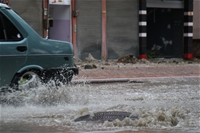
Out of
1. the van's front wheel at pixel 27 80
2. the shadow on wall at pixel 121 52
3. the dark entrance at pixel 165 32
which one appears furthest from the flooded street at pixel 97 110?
the dark entrance at pixel 165 32

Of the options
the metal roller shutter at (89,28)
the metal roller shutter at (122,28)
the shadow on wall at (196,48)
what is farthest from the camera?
the shadow on wall at (196,48)

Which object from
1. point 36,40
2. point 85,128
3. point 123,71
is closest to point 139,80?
point 123,71

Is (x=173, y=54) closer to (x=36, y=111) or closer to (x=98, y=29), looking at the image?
(x=98, y=29)

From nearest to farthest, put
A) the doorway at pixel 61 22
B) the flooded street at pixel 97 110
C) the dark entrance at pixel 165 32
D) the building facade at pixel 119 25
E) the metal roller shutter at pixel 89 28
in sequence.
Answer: the flooded street at pixel 97 110, the building facade at pixel 119 25, the doorway at pixel 61 22, the metal roller shutter at pixel 89 28, the dark entrance at pixel 165 32

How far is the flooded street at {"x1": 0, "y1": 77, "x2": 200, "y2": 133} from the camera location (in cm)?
641

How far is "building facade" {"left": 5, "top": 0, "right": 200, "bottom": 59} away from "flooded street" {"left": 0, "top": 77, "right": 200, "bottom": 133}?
32.6 feet

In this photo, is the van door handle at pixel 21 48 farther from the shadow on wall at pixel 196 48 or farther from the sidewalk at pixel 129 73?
the shadow on wall at pixel 196 48

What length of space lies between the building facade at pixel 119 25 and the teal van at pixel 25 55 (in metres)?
11.2

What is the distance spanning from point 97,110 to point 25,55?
1662 millimetres

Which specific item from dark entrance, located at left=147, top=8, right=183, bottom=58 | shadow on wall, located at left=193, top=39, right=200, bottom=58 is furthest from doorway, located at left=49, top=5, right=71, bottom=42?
shadow on wall, located at left=193, top=39, right=200, bottom=58

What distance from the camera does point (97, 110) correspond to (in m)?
8.02

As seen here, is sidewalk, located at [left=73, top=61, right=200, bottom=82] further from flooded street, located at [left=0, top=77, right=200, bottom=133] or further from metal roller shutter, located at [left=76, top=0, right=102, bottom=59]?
metal roller shutter, located at [left=76, top=0, right=102, bottom=59]

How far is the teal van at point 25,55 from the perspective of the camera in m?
7.59

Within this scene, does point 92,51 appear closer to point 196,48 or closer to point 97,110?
point 196,48
